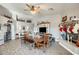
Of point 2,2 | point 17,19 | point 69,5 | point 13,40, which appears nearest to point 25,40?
point 13,40

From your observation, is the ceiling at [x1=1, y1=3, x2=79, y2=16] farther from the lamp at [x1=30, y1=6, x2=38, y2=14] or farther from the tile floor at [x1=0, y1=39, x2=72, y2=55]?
the tile floor at [x1=0, y1=39, x2=72, y2=55]

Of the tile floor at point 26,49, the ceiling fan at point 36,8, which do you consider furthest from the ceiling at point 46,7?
the tile floor at point 26,49

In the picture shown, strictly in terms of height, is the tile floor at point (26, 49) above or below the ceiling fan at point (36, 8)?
below

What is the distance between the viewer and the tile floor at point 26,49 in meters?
2.56

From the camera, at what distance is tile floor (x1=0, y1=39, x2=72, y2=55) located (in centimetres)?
256

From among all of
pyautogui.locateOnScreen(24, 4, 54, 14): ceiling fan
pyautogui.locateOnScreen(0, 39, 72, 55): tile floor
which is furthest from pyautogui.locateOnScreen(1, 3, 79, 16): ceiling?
pyautogui.locateOnScreen(0, 39, 72, 55): tile floor

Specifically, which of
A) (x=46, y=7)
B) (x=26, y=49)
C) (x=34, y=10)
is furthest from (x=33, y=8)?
(x=26, y=49)

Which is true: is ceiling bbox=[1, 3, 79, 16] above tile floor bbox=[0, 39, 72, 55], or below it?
above

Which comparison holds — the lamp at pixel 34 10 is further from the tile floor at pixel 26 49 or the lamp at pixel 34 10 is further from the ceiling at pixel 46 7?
the tile floor at pixel 26 49

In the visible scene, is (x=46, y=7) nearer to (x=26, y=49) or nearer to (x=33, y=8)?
(x=33, y=8)

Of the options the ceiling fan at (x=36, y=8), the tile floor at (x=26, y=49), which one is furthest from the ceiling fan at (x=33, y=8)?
the tile floor at (x=26, y=49)

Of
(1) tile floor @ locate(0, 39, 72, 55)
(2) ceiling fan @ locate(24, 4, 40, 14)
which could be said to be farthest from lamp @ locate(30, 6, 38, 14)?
(1) tile floor @ locate(0, 39, 72, 55)

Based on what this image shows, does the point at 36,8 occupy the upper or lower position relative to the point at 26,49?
upper

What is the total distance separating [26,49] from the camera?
8.48 feet
